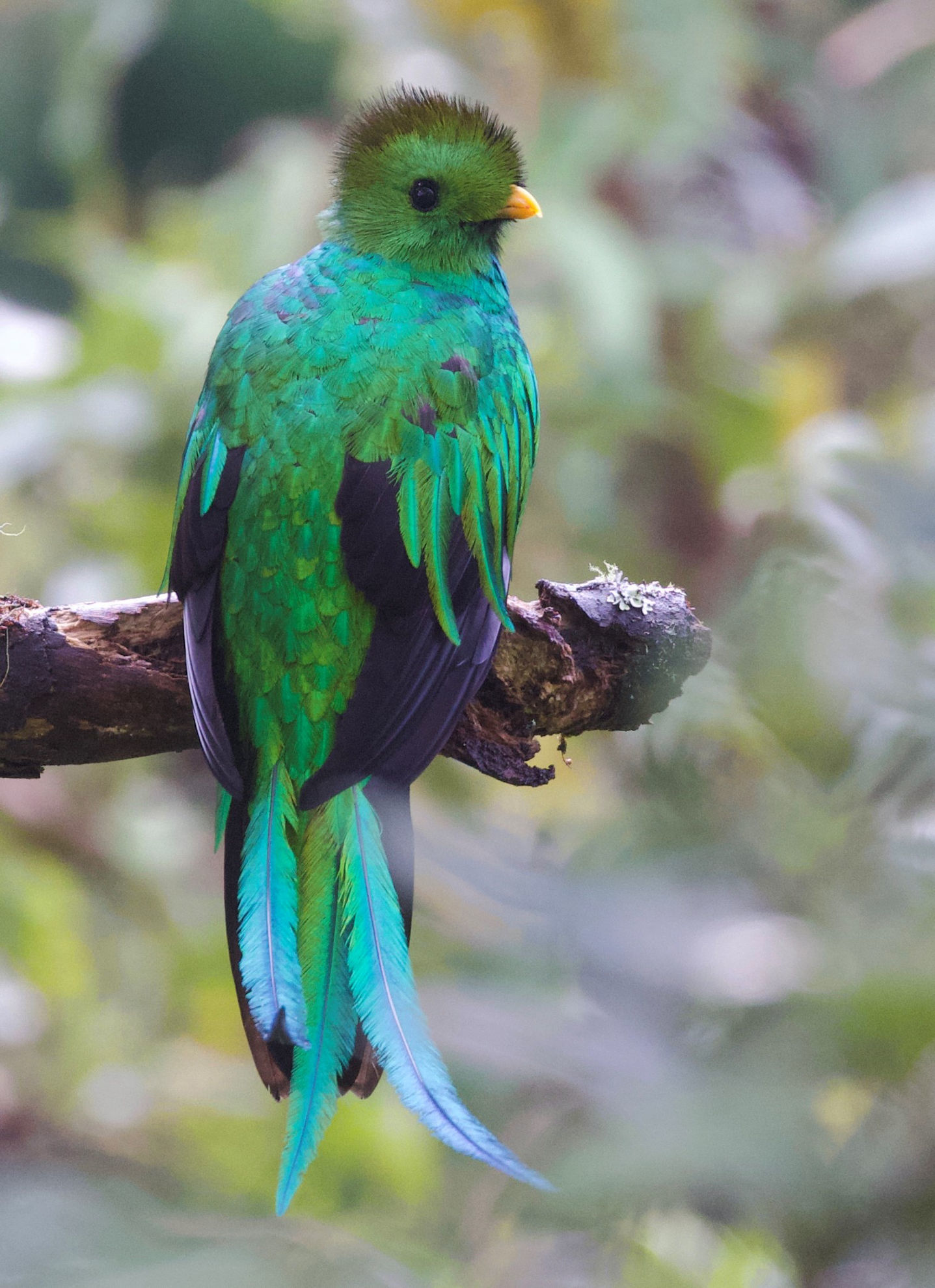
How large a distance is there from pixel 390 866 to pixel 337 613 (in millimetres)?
355

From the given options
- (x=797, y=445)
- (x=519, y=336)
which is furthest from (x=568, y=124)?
(x=519, y=336)

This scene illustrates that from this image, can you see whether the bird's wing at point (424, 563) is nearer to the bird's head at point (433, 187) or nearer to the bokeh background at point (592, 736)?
the bokeh background at point (592, 736)

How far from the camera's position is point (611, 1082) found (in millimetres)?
949

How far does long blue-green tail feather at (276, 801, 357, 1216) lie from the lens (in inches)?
62.3

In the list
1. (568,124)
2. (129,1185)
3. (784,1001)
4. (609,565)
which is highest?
(568,124)

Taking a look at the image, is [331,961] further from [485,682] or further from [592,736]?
[592,736]

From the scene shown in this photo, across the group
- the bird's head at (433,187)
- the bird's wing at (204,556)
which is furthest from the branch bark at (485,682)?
the bird's head at (433,187)

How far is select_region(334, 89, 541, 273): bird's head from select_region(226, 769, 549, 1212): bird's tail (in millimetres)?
973

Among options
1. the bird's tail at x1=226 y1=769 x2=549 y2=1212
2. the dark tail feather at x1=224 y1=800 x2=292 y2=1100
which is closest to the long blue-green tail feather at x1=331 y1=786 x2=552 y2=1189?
the bird's tail at x1=226 y1=769 x2=549 y2=1212

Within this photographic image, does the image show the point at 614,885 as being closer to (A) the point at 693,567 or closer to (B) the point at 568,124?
(A) the point at 693,567

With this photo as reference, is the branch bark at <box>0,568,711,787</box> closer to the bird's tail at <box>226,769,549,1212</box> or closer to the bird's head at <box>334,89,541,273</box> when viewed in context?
the bird's tail at <box>226,769,549,1212</box>

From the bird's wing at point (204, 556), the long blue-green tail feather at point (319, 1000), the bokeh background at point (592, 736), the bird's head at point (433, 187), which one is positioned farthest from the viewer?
the bird's head at point (433, 187)

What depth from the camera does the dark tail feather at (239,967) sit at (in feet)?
5.57

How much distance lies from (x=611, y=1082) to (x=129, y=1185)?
1.27 feet
